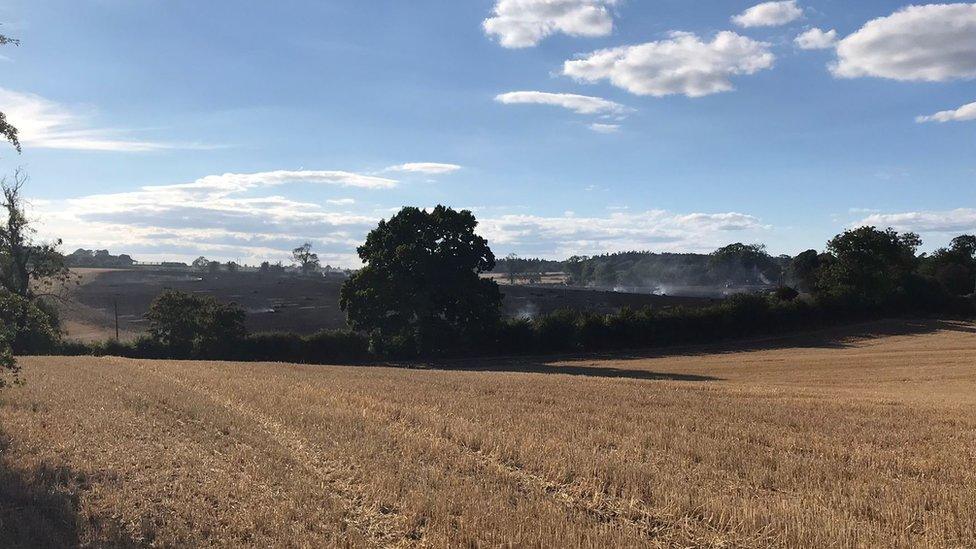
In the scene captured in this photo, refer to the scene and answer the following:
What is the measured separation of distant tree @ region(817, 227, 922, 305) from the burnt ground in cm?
1457

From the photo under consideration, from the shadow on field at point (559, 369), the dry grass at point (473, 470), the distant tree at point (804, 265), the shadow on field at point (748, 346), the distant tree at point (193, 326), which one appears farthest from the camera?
the distant tree at point (804, 265)

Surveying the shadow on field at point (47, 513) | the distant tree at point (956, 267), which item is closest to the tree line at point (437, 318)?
the distant tree at point (956, 267)

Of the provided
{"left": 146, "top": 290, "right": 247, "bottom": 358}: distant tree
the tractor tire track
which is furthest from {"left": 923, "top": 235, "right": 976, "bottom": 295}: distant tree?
the tractor tire track

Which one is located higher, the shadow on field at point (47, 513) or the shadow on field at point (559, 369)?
the shadow on field at point (47, 513)

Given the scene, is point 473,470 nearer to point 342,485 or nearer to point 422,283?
point 342,485

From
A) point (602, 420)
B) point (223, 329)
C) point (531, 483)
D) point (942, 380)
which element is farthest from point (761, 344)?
point (531, 483)

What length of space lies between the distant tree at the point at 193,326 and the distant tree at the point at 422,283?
38.1 ft

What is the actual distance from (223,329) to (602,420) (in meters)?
52.7

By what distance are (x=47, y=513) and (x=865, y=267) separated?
89.7m

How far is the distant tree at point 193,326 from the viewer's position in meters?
60.7

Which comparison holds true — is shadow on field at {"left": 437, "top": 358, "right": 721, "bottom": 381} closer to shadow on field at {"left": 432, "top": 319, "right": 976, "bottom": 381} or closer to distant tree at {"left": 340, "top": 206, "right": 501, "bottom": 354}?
shadow on field at {"left": 432, "top": 319, "right": 976, "bottom": 381}

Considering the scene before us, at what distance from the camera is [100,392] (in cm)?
1859

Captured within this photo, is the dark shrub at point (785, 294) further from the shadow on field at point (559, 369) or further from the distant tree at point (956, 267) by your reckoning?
the shadow on field at point (559, 369)

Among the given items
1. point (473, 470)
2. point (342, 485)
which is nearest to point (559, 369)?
point (473, 470)
